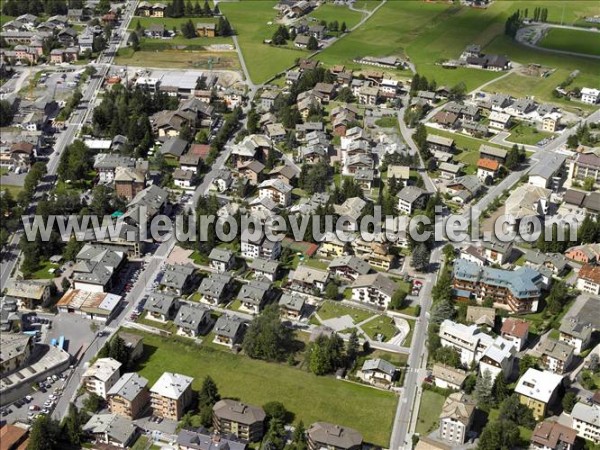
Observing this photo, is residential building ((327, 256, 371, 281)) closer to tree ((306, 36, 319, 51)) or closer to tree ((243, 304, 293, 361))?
tree ((243, 304, 293, 361))

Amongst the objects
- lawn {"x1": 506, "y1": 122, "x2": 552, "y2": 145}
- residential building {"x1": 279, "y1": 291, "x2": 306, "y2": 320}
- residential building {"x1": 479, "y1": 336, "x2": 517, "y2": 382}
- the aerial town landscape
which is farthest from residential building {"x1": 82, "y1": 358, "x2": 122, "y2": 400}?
lawn {"x1": 506, "y1": 122, "x2": 552, "y2": 145}

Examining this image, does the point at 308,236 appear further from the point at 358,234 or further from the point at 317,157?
the point at 317,157

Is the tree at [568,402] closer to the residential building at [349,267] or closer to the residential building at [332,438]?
the residential building at [332,438]

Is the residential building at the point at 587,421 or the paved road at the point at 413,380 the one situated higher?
the residential building at the point at 587,421

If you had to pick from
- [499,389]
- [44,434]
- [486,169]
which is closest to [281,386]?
[499,389]

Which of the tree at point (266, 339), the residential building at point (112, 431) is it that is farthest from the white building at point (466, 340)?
the residential building at point (112, 431)

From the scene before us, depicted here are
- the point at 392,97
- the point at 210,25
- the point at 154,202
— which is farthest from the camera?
the point at 210,25

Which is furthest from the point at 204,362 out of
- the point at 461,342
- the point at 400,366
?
the point at 461,342
